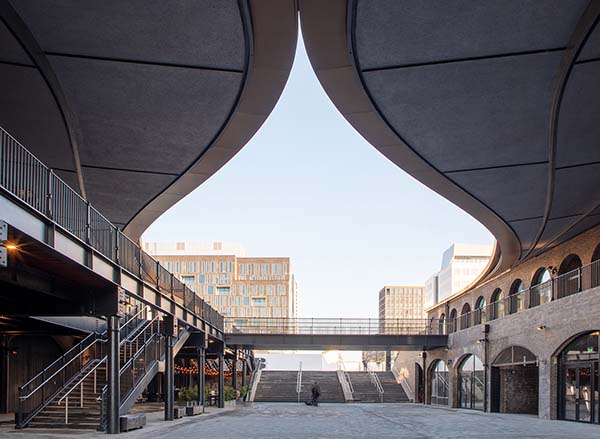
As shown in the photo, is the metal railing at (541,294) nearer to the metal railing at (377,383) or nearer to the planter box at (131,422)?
the metal railing at (377,383)

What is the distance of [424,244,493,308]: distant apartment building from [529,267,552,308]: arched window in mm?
91469

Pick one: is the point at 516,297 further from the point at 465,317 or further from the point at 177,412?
the point at 177,412

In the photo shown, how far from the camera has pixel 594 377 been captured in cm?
2417

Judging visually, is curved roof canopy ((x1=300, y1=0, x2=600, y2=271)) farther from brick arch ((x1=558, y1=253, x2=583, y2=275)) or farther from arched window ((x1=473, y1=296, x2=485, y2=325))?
arched window ((x1=473, y1=296, x2=485, y2=325))

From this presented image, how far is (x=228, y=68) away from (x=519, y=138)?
6911 mm

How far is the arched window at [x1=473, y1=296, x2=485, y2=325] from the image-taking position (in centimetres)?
4022

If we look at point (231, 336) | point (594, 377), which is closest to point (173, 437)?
point (594, 377)

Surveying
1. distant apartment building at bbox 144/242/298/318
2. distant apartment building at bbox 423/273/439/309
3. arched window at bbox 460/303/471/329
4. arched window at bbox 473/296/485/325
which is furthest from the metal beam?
distant apartment building at bbox 423/273/439/309

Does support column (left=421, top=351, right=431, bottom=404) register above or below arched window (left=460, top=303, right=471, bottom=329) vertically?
→ below

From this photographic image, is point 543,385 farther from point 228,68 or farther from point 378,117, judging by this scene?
point 228,68

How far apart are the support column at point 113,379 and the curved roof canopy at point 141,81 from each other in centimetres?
426

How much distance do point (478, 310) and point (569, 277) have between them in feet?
43.2

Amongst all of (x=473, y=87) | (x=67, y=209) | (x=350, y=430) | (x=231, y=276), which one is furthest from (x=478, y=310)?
(x=231, y=276)

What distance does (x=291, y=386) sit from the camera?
54875mm
